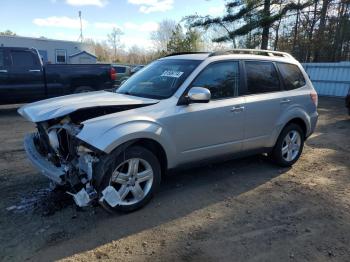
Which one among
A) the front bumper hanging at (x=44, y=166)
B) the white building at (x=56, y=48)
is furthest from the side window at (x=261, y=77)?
the white building at (x=56, y=48)

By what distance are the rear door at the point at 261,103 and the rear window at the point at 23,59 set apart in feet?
27.0

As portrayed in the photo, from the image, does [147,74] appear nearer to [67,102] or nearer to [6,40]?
[67,102]

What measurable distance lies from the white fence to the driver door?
556 inches

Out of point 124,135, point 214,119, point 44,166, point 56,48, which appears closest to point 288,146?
point 214,119

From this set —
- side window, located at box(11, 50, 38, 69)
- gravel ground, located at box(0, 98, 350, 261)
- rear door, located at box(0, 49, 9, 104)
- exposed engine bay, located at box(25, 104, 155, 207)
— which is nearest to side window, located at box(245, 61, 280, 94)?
gravel ground, located at box(0, 98, 350, 261)

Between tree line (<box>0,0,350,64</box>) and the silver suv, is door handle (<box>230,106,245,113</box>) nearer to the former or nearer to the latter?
the silver suv

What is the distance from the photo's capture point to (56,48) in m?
28.8

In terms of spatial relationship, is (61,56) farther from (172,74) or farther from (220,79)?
(220,79)

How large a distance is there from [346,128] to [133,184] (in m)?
7.89

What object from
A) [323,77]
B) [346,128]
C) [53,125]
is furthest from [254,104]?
[323,77]

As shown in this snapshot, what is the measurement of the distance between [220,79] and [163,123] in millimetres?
1247

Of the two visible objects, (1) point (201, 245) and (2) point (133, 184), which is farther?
(2) point (133, 184)

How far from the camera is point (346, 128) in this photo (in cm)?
975

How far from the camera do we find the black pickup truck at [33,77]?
35.3ft
